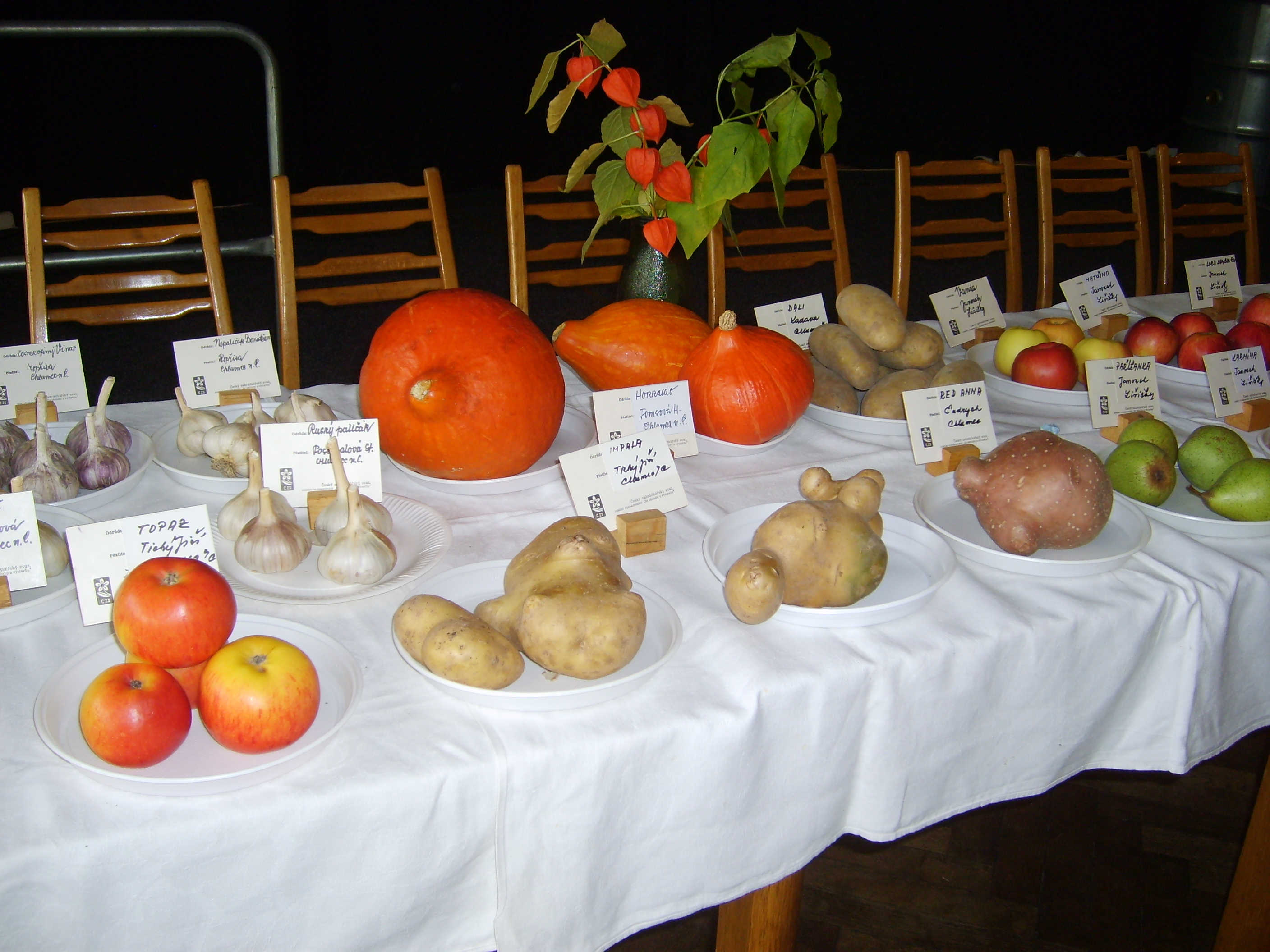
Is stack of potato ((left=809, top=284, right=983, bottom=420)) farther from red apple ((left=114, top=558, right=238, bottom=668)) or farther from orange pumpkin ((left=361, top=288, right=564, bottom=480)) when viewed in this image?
red apple ((left=114, top=558, right=238, bottom=668))

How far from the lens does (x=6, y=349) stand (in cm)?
136

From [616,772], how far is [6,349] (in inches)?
44.4

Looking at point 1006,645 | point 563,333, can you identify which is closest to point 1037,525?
point 1006,645

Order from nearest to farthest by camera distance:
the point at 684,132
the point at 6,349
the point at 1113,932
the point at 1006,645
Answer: the point at 1006,645 < the point at 6,349 < the point at 1113,932 < the point at 684,132

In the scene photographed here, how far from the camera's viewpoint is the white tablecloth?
2.30 ft

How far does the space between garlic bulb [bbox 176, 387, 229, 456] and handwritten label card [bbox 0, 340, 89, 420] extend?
0.74ft


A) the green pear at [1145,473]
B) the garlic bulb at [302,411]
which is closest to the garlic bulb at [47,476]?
the garlic bulb at [302,411]

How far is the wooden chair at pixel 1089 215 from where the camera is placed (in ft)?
7.76

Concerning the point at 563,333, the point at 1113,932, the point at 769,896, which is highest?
the point at 563,333

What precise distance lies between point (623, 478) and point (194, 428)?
59cm

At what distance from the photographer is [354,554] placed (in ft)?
3.17

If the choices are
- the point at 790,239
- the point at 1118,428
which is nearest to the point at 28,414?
the point at 790,239

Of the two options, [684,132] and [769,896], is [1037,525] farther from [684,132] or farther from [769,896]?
[684,132]

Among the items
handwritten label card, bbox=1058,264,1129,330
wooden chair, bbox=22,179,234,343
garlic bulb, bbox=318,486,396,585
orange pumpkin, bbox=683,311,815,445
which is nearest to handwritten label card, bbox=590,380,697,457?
orange pumpkin, bbox=683,311,815,445
